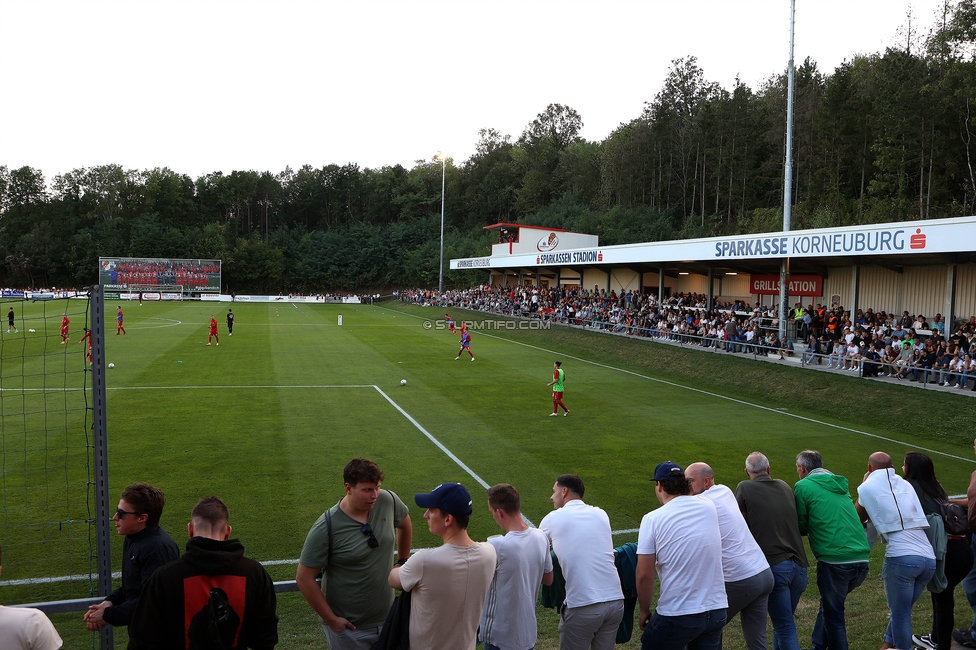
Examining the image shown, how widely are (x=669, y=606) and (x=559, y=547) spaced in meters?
0.78

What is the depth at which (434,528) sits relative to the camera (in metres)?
3.86

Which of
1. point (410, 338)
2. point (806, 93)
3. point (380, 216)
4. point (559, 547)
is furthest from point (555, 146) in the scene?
point (559, 547)

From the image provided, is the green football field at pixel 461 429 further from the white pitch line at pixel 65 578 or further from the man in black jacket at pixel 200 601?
the man in black jacket at pixel 200 601

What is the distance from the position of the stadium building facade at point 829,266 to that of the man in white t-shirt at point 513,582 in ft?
64.0

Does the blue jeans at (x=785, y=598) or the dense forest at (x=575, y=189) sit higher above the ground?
the dense forest at (x=575, y=189)

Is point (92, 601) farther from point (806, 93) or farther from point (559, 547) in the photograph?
point (806, 93)

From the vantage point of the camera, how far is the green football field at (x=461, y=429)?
10648 mm

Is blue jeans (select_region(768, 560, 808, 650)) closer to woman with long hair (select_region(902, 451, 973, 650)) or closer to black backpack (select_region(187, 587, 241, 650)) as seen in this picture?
woman with long hair (select_region(902, 451, 973, 650))

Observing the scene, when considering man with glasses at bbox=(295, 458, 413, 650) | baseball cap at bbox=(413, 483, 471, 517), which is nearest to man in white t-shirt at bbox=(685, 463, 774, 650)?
baseball cap at bbox=(413, 483, 471, 517)

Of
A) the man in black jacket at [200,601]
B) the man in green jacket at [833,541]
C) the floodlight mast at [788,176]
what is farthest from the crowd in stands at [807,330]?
the man in black jacket at [200,601]

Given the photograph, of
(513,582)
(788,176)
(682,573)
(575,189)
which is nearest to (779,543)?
(682,573)

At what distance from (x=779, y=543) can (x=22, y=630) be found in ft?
15.7

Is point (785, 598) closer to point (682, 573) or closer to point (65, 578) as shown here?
point (682, 573)

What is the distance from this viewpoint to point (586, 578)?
4.45m
